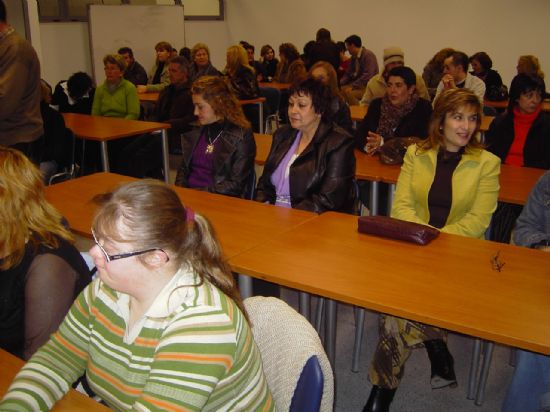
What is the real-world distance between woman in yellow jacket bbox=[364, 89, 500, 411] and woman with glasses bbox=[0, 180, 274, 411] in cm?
136

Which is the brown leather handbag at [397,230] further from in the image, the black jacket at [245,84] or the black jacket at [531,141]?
the black jacket at [245,84]

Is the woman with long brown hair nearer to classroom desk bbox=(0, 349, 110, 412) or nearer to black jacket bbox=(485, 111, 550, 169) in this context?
black jacket bbox=(485, 111, 550, 169)

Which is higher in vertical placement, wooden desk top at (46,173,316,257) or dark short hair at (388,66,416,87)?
dark short hair at (388,66,416,87)

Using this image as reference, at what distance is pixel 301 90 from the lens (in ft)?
9.75

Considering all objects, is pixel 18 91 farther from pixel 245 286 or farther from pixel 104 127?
pixel 245 286

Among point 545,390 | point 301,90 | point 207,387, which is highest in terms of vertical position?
point 301,90

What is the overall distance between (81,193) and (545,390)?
2221 mm

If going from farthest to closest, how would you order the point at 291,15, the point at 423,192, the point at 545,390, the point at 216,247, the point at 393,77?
the point at 291,15 < the point at 393,77 < the point at 423,192 < the point at 545,390 < the point at 216,247

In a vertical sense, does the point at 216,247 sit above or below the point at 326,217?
above

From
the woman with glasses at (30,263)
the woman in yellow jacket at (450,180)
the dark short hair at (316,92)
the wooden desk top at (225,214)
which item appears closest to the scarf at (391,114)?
the dark short hair at (316,92)

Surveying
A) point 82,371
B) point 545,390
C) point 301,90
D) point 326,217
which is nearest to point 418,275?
point 545,390

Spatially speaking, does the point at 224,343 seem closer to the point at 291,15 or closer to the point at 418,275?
the point at 418,275

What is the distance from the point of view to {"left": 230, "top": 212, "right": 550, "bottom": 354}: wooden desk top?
159 centimetres

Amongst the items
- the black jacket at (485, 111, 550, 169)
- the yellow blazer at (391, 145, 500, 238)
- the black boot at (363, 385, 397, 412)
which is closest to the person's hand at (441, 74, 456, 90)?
the black jacket at (485, 111, 550, 169)
